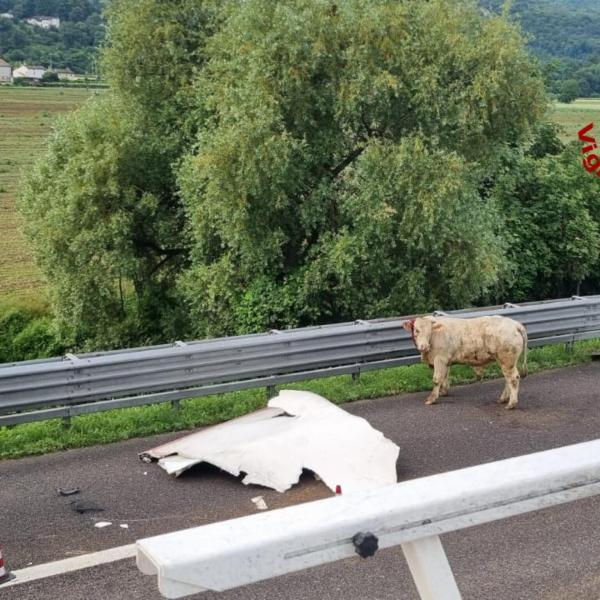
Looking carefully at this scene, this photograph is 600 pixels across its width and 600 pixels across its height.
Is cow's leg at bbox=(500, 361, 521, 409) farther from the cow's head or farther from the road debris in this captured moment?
the road debris

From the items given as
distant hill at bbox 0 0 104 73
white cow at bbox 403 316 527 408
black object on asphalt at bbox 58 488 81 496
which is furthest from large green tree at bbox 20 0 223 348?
distant hill at bbox 0 0 104 73

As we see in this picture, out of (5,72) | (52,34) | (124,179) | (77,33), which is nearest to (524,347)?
(124,179)

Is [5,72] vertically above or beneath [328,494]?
beneath

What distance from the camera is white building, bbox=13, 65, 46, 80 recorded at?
12206cm

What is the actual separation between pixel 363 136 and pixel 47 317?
15158mm

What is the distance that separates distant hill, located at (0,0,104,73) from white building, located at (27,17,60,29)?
1089mm

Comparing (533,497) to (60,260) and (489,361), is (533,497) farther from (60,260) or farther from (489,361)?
(60,260)

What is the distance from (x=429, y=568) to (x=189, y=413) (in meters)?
7.96

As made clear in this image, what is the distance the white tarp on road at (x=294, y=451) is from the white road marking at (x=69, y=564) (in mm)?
1533

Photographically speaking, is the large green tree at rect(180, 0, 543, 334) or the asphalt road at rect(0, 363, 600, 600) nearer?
the asphalt road at rect(0, 363, 600, 600)

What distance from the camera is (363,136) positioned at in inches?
760

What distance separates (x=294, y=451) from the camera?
790cm

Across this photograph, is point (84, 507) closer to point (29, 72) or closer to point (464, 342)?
point (464, 342)

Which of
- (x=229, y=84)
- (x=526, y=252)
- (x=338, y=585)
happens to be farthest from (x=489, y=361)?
(x=526, y=252)
